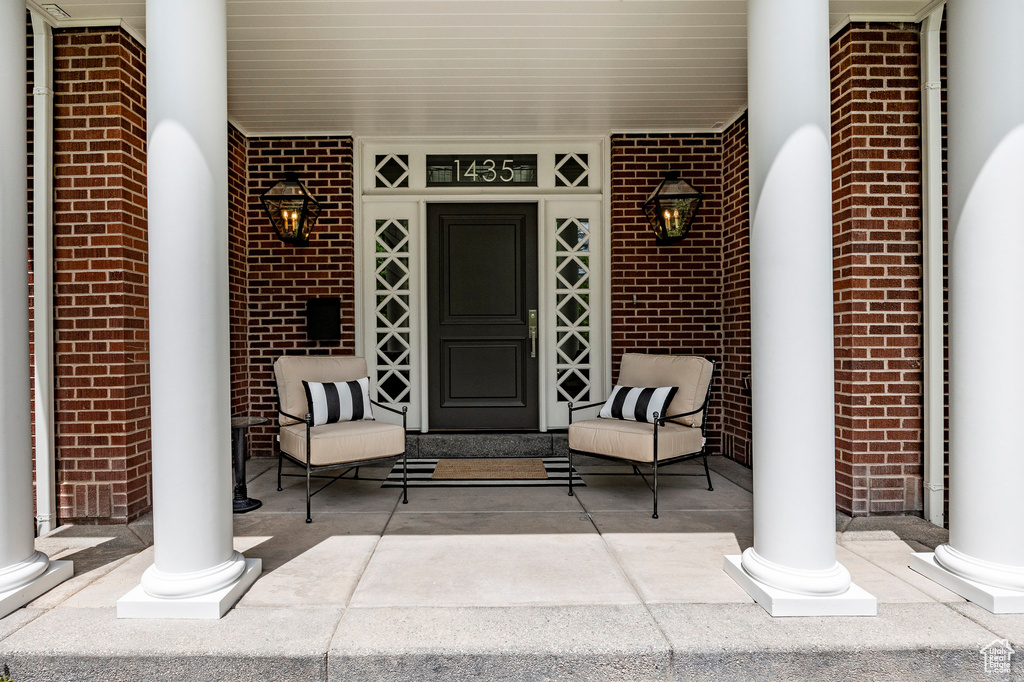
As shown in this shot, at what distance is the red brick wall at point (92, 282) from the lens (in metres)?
3.46

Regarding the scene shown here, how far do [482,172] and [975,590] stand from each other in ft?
14.9

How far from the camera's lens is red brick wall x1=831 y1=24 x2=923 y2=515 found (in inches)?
138

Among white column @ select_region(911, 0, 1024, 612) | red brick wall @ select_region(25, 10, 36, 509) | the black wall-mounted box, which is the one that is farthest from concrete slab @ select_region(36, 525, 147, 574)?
white column @ select_region(911, 0, 1024, 612)

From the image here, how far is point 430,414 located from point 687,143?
330 cm

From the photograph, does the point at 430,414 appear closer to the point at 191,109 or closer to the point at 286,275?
the point at 286,275

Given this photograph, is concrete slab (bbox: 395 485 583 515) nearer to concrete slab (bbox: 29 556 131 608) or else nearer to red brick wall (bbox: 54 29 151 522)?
concrete slab (bbox: 29 556 131 608)

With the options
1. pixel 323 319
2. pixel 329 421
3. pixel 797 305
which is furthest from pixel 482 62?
pixel 797 305

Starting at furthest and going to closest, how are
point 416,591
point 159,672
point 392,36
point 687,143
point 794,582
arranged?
1. point 687,143
2. point 392,36
3. point 416,591
4. point 794,582
5. point 159,672

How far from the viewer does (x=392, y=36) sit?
3.78 metres

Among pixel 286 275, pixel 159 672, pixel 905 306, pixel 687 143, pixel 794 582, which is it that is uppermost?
pixel 687 143

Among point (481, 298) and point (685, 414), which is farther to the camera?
point (481, 298)

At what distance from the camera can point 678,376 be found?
174 inches

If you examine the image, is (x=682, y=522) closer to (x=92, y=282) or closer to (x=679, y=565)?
(x=679, y=565)

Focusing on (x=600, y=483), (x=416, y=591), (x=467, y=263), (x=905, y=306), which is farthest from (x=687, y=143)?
(x=416, y=591)
